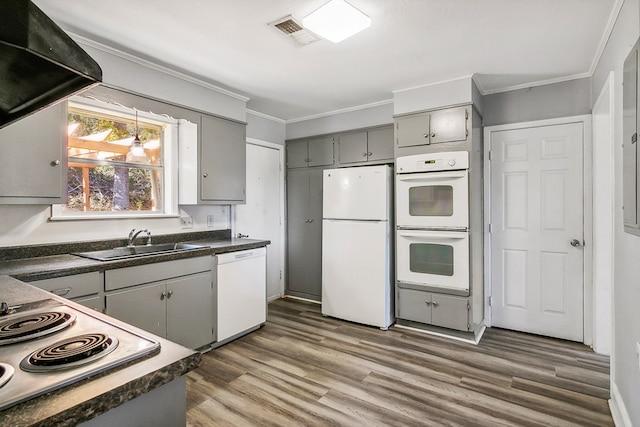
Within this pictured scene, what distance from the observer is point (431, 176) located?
10.8 feet

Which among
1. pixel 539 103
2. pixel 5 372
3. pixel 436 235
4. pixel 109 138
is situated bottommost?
pixel 5 372

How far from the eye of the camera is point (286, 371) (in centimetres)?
263

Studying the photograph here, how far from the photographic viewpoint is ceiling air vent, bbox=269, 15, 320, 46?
87.7 inches

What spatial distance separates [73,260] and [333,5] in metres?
2.35

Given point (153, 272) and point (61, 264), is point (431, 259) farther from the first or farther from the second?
point (61, 264)

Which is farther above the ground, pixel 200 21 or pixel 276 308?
pixel 200 21

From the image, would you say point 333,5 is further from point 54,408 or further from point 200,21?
point 54,408

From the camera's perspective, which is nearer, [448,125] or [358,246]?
[448,125]

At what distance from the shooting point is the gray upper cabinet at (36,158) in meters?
2.07

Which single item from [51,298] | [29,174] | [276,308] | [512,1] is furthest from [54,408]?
[276,308]

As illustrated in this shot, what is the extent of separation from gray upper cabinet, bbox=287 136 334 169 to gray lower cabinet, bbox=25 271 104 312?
2.89 metres

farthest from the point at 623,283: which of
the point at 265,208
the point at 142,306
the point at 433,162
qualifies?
the point at 265,208

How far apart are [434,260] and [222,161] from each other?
2.35 meters

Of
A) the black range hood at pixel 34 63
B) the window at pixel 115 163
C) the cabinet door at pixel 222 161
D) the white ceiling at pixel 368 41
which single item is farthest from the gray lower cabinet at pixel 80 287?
the white ceiling at pixel 368 41
